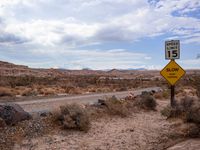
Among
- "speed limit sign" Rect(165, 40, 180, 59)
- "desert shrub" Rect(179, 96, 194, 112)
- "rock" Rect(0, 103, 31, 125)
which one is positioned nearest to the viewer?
"rock" Rect(0, 103, 31, 125)

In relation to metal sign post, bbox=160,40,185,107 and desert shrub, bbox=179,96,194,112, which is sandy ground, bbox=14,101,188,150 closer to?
desert shrub, bbox=179,96,194,112

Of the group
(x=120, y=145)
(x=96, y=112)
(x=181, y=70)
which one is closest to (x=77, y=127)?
(x=120, y=145)

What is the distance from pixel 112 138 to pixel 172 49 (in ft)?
31.9

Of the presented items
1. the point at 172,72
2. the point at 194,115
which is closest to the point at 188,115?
the point at 194,115

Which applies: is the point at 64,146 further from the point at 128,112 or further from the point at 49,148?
the point at 128,112

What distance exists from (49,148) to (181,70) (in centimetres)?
1175

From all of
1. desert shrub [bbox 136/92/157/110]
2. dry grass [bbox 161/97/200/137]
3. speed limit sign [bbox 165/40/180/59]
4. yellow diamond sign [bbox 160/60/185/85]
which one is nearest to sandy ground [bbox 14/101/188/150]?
dry grass [bbox 161/97/200/137]

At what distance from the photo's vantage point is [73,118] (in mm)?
15406

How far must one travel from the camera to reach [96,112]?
739 inches

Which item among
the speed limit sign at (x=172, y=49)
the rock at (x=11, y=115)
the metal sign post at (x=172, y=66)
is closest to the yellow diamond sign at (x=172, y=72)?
the metal sign post at (x=172, y=66)

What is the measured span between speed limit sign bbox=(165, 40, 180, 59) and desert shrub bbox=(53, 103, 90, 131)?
8.59 metres

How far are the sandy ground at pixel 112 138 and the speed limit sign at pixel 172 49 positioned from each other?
17.0 ft

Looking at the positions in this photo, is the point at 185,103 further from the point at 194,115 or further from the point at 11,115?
the point at 11,115

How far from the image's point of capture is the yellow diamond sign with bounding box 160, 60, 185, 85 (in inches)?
870
